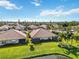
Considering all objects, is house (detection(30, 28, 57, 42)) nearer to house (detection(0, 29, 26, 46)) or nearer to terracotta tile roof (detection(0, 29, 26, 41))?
house (detection(0, 29, 26, 46))

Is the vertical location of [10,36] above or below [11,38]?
above

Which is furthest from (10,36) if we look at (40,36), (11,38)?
(40,36)

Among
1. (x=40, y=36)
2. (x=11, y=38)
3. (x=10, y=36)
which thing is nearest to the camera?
(x=11, y=38)

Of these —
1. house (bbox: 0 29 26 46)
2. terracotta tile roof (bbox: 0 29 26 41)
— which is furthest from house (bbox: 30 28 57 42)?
terracotta tile roof (bbox: 0 29 26 41)

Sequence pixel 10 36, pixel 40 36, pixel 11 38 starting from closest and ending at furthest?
pixel 11 38 < pixel 10 36 < pixel 40 36

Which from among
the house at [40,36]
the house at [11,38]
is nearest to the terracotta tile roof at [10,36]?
the house at [11,38]

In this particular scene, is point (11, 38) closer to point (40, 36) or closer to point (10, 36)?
point (10, 36)

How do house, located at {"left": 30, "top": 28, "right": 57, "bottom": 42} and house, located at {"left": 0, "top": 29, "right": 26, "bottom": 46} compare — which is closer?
house, located at {"left": 0, "top": 29, "right": 26, "bottom": 46}

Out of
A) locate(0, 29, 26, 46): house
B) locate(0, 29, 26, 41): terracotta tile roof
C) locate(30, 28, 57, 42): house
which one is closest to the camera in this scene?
locate(0, 29, 26, 46): house

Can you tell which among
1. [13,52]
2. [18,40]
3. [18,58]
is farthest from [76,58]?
[18,40]

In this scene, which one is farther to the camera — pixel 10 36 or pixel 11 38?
pixel 10 36

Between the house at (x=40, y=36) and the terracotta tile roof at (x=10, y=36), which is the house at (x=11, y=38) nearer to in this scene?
the terracotta tile roof at (x=10, y=36)
